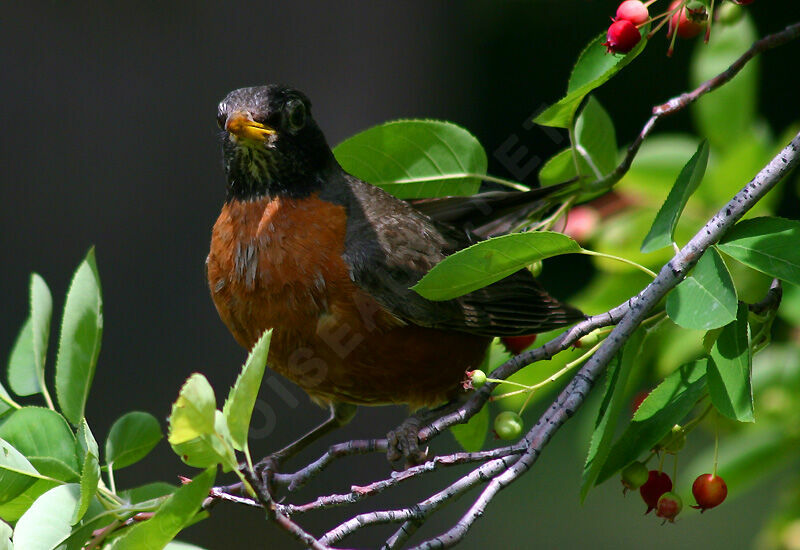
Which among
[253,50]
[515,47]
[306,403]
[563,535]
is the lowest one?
[563,535]

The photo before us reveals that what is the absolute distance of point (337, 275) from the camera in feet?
6.30

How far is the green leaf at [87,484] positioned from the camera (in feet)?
3.97

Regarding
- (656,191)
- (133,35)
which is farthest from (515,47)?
(656,191)

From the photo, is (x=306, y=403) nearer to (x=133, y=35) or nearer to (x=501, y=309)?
(x=133, y=35)

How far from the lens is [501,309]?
1994 millimetres

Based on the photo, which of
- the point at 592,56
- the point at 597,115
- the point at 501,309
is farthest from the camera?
the point at 501,309

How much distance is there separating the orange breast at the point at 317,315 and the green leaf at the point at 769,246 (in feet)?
2.68

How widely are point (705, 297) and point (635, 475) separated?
386 mm

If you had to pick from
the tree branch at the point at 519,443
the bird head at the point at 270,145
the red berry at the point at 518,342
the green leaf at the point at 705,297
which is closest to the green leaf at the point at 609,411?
the tree branch at the point at 519,443

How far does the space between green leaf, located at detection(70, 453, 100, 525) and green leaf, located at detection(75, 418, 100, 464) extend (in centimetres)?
3

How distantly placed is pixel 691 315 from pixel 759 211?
30.0 inches

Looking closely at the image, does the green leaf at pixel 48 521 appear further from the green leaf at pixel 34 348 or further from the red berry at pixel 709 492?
the red berry at pixel 709 492

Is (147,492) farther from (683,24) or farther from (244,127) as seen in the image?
(683,24)

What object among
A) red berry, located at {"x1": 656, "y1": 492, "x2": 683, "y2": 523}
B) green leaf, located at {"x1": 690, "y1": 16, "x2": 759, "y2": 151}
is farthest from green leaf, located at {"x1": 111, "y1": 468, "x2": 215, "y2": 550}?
green leaf, located at {"x1": 690, "y1": 16, "x2": 759, "y2": 151}
